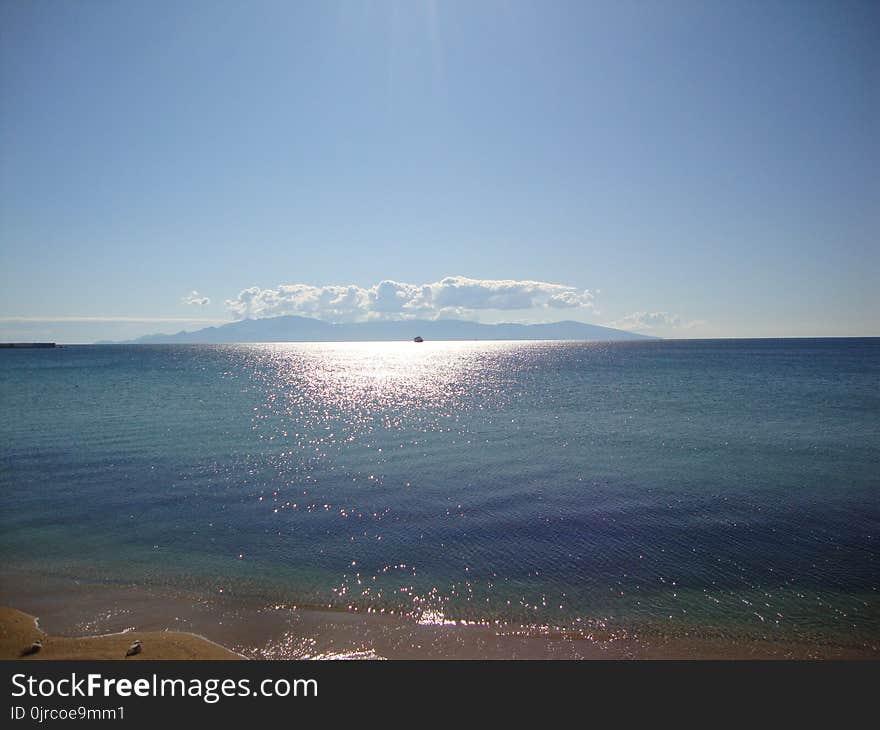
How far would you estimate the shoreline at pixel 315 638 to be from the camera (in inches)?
482

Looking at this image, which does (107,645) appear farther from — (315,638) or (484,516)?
(484,516)

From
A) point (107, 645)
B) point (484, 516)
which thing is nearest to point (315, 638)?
point (107, 645)

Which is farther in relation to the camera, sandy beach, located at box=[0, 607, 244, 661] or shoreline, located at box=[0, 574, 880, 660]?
shoreline, located at box=[0, 574, 880, 660]

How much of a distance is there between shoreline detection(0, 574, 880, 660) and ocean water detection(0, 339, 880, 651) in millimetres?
422

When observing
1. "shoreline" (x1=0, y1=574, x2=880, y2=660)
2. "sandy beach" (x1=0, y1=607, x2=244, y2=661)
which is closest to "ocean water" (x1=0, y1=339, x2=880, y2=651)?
"shoreline" (x1=0, y1=574, x2=880, y2=660)

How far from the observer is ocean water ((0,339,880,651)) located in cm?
1522

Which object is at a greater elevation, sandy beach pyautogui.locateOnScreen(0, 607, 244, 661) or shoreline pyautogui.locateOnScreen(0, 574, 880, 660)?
sandy beach pyautogui.locateOnScreen(0, 607, 244, 661)

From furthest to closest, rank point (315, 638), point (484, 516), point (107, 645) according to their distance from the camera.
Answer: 1. point (484, 516)
2. point (315, 638)
3. point (107, 645)

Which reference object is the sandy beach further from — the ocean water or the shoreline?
the ocean water

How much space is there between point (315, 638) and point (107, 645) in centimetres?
550

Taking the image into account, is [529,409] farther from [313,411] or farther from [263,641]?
[263,641]

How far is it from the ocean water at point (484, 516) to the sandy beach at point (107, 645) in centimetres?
304

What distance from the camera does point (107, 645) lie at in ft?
40.2

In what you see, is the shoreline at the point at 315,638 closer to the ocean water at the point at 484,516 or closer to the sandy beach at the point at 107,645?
the sandy beach at the point at 107,645
